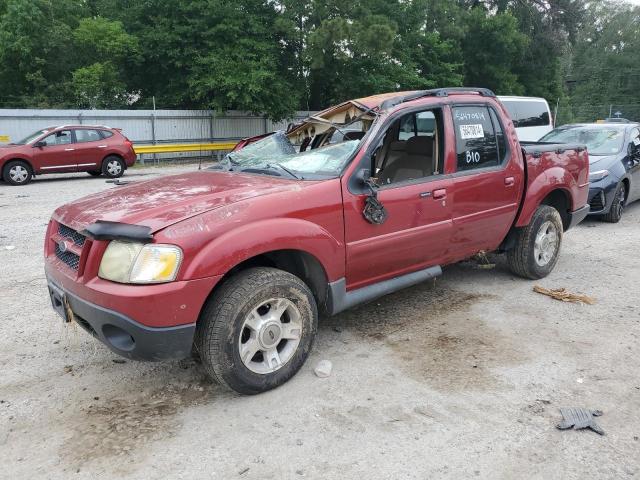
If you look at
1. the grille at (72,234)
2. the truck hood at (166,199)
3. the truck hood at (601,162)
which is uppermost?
the truck hood at (166,199)

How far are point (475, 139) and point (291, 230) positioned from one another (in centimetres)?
220

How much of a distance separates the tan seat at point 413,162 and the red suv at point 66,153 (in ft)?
38.2

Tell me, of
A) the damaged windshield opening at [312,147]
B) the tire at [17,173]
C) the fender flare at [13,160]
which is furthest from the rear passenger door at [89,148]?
the damaged windshield opening at [312,147]

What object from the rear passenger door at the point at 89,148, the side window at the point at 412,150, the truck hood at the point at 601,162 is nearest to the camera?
the side window at the point at 412,150

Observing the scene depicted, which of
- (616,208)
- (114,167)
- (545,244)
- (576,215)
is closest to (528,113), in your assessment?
(616,208)

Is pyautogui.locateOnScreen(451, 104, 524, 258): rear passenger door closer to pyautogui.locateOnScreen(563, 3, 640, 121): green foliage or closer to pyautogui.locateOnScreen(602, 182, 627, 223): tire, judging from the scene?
pyautogui.locateOnScreen(602, 182, 627, 223): tire

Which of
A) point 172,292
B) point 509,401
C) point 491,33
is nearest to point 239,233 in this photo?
point 172,292

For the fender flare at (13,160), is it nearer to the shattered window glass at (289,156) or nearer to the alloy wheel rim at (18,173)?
the alloy wheel rim at (18,173)

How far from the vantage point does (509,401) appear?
133 inches

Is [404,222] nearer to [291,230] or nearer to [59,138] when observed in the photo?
[291,230]

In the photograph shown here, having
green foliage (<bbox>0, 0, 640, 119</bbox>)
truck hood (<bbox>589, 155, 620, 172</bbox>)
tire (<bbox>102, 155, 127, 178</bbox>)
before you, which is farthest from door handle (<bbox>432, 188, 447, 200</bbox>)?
green foliage (<bbox>0, 0, 640, 119</bbox>)

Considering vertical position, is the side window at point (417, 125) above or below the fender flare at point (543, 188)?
above

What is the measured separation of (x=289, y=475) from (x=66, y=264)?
1888 millimetres

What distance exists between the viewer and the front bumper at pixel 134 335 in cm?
297
